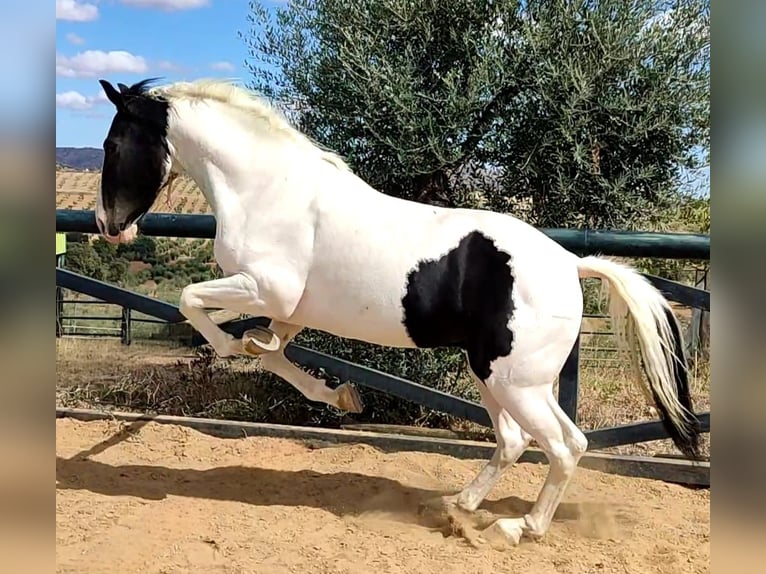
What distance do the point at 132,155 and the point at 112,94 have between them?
1.04 feet

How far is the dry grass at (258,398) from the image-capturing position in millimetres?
5965

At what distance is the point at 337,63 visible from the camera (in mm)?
5902

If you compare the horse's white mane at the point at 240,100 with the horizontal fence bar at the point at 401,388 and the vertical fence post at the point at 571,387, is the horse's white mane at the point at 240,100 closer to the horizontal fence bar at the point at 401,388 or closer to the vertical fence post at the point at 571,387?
the horizontal fence bar at the point at 401,388

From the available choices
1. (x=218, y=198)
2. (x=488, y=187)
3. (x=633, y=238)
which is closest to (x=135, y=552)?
(x=218, y=198)

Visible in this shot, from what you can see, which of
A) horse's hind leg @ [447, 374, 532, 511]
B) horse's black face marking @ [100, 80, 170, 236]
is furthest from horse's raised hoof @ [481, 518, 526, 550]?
horse's black face marking @ [100, 80, 170, 236]

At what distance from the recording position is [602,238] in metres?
4.28

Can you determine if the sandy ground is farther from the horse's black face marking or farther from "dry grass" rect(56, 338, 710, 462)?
the horse's black face marking

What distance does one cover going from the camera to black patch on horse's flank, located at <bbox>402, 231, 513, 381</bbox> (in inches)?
129

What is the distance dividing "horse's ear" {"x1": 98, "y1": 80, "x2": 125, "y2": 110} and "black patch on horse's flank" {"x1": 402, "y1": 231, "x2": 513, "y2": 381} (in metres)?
1.76

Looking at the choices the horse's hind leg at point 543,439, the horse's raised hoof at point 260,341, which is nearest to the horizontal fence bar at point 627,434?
the horse's hind leg at point 543,439

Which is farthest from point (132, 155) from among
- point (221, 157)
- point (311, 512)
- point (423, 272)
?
point (311, 512)

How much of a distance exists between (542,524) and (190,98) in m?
2.86

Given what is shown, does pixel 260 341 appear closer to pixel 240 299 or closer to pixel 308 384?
pixel 240 299
